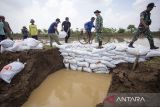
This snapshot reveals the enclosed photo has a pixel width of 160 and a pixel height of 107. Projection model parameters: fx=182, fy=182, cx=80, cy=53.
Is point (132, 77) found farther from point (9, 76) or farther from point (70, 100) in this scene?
point (9, 76)

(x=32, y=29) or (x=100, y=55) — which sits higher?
(x=32, y=29)

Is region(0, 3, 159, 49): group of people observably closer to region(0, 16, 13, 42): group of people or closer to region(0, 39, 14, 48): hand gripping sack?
region(0, 16, 13, 42): group of people

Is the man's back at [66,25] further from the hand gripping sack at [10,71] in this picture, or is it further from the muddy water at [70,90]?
the hand gripping sack at [10,71]

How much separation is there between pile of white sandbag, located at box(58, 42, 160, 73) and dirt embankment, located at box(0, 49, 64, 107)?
0.44m

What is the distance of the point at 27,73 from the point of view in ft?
15.2

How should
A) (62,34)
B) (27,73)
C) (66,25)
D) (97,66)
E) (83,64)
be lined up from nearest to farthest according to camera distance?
(27,73) < (97,66) < (83,64) < (62,34) < (66,25)

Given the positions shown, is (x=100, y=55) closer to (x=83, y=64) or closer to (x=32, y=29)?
(x=83, y=64)

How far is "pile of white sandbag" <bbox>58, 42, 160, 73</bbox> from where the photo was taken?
188 inches

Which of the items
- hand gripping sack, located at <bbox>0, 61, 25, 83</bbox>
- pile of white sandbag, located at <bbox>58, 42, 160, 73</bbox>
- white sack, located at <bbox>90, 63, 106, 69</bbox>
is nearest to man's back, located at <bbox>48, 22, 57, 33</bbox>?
pile of white sandbag, located at <bbox>58, 42, 160, 73</bbox>

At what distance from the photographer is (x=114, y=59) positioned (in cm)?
549

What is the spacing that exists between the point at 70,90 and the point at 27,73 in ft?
3.94

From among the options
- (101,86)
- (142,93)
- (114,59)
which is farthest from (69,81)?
(142,93)

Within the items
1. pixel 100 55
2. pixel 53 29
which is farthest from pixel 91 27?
pixel 100 55

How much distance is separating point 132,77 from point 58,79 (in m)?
2.58
